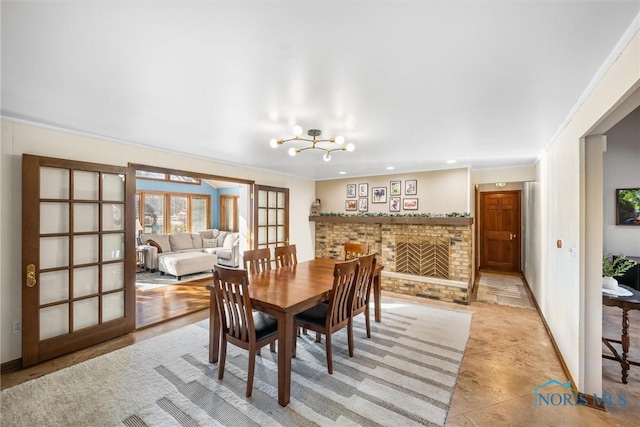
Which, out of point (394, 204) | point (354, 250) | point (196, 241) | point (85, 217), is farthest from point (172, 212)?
point (394, 204)

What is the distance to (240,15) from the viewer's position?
1.14 meters

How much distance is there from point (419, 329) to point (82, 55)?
3873mm

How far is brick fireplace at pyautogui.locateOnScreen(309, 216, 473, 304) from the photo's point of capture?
14.8ft

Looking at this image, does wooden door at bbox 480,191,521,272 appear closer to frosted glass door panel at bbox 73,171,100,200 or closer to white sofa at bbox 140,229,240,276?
white sofa at bbox 140,229,240,276

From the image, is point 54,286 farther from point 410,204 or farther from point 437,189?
point 437,189

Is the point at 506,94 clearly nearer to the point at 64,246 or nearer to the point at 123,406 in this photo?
the point at 123,406

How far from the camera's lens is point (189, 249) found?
23.6ft

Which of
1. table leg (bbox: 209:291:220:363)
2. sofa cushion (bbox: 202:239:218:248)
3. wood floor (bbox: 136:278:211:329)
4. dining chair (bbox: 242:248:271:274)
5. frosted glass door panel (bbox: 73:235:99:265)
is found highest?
frosted glass door panel (bbox: 73:235:99:265)

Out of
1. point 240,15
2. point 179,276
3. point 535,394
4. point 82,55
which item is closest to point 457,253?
point 535,394

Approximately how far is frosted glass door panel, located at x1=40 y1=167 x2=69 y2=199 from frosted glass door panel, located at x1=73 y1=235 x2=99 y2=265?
0.46 meters

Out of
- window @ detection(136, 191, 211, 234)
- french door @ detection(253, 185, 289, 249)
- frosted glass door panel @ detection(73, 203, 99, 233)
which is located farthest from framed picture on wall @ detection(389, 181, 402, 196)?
window @ detection(136, 191, 211, 234)

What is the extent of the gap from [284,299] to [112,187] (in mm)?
2429

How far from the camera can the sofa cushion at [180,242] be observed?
6.96 meters

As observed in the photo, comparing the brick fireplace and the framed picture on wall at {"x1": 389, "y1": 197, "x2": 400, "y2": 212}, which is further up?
the framed picture on wall at {"x1": 389, "y1": 197, "x2": 400, "y2": 212}
